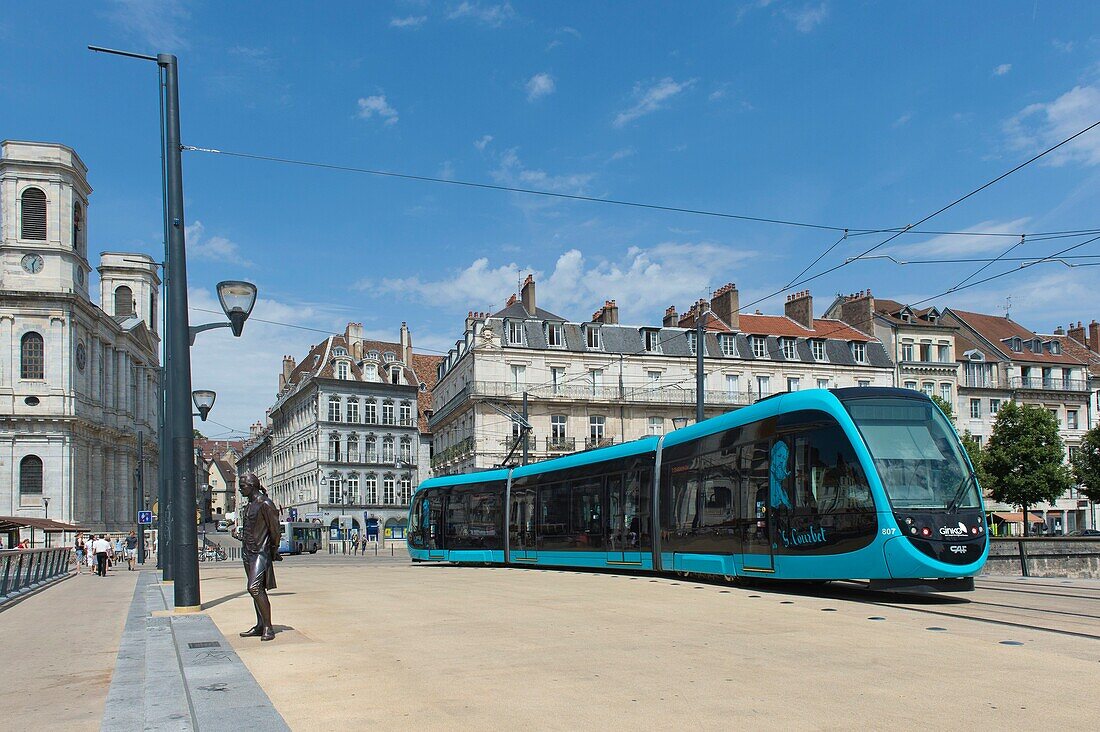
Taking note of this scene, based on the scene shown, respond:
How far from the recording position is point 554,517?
24250 mm

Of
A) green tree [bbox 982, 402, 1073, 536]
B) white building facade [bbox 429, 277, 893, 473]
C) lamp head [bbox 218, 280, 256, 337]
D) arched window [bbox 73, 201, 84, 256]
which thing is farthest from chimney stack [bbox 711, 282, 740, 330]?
lamp head [bbox 218, 280, 256, 337]

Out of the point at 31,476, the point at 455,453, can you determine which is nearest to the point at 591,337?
the point at 455,453

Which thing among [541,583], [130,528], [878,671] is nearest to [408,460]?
[130,528]

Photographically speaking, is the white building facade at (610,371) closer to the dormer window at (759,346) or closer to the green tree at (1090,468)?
the dormer window at (759,346)

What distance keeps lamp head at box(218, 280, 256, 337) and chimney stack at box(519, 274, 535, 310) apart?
4651 centimetres

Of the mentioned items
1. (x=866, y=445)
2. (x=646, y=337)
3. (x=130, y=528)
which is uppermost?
(x=646, y=337)

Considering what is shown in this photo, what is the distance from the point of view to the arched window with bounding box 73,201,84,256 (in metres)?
68.2

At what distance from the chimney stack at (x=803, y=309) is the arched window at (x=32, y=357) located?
4819 centimetres

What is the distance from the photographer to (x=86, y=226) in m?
71.2

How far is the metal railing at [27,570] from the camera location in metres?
18.9

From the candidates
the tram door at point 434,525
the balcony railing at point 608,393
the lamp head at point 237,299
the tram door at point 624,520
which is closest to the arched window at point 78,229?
the balcony railing at point 608,393

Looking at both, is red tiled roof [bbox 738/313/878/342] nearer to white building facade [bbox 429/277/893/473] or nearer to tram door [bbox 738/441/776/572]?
white building facade [bbox 429/277/893/473]

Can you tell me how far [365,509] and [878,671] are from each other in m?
74.2

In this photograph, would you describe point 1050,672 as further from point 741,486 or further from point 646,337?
point 646,337
